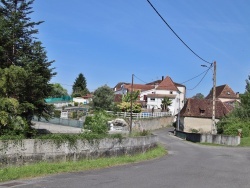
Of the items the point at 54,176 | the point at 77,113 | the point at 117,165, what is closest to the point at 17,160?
the point at 54,176

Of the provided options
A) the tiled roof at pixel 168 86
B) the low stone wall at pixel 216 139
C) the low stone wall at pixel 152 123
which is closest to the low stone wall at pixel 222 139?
the low stone wall at pixel 216 139

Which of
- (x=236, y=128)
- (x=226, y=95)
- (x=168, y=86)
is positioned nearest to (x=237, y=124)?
(x=236, y=128)

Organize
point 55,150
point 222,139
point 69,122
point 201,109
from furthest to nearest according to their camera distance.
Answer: point 201,109 → point 69,122 → point 222,139 → point 55,150

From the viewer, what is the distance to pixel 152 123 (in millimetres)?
71188

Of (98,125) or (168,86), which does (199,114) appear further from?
(98,125)

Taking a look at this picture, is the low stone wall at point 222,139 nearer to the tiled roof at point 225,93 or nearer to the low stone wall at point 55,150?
the low stone wall at point 55,150

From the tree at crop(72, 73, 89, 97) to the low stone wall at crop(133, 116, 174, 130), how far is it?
67782mm

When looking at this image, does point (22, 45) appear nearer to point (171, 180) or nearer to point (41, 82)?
→ point (41, 82)

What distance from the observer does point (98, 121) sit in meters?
21.2

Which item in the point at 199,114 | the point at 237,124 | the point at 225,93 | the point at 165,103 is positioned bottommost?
the point at 237,124

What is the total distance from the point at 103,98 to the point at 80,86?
68.6 m

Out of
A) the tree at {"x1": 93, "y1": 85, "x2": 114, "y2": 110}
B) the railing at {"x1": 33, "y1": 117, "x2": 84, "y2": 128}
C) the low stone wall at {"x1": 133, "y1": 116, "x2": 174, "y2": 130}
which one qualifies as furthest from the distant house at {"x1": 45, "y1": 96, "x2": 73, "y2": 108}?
the railing at {"x1": 33, "y1": 117, "x2": 84, "y2": 128}

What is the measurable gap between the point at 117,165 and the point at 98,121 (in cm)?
463

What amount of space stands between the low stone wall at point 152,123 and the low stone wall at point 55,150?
44.7 meters
